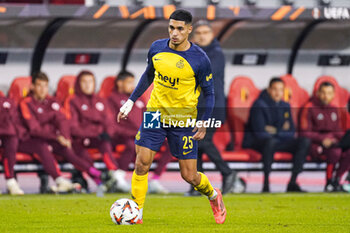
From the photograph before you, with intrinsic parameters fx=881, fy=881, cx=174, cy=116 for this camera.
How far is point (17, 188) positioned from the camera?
10781 millimetres

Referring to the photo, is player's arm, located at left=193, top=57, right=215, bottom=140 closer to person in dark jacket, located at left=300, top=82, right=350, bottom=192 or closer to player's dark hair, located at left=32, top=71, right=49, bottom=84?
player's dark hair, located at left=32, top=71, right=49, bottom=84

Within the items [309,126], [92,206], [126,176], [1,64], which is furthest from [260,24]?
[92,206]

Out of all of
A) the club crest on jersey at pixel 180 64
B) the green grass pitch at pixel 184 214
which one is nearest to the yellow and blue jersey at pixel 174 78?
the club crest on jersey at pixel 180 64

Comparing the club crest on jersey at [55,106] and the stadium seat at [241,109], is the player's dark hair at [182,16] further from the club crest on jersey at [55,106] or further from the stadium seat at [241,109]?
the stadium seat at [241,109]

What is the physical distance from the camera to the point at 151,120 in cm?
725

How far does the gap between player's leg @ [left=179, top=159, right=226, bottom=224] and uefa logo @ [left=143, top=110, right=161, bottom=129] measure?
0.36 meters

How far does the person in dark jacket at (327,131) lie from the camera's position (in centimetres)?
1176

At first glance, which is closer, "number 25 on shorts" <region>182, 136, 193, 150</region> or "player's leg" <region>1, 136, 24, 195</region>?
"number 25 on shorts" <region>182, 136, 193, 150</region>

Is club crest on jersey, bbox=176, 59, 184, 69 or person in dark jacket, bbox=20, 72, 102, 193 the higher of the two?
club crest on jersey, bbox=176, 59, 184, 69

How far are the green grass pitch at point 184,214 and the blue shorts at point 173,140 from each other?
0.61 meters

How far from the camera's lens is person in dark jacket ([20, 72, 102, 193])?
1097 cm

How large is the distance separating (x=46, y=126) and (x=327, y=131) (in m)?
3.82

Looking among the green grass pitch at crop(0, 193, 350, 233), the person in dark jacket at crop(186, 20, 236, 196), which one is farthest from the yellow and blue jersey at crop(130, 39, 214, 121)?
the person in dark jacket at crop(186, 20, 236, 196)

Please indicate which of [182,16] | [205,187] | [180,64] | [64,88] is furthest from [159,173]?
[182,16]
